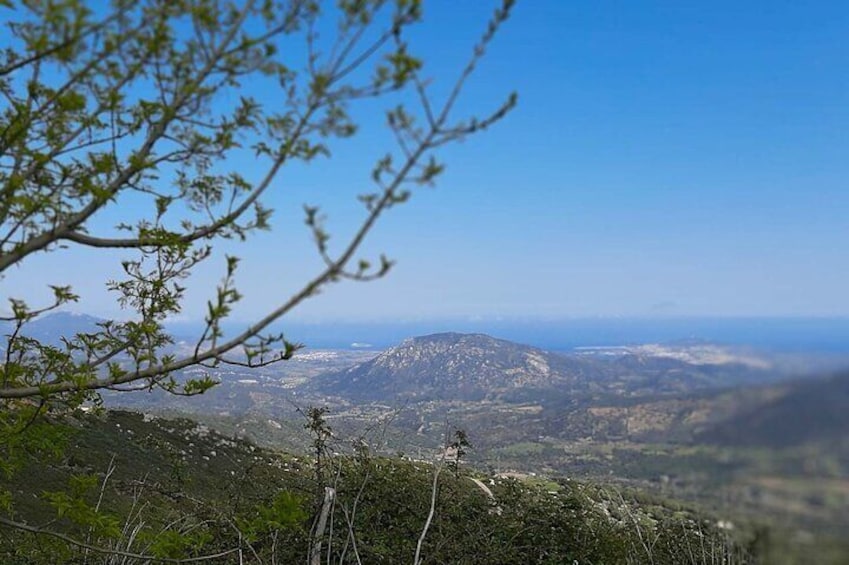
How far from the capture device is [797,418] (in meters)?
2.11

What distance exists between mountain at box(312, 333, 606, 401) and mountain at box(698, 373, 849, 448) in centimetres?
2436

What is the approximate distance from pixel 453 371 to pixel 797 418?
6039 centimetres

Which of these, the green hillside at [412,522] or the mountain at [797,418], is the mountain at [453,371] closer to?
the green hillside at [412,522]

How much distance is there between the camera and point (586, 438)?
5.48 meters

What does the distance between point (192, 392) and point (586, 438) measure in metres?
3.36

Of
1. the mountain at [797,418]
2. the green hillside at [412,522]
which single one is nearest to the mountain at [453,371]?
the green hillside at [412,522]

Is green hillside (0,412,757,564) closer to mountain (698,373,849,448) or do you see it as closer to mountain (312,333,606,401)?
mountain (698,373,849,448)

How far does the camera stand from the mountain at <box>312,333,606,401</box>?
1403 inches

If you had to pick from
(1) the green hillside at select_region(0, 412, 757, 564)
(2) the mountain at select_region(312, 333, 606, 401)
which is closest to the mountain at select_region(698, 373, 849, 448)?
(1) the green hillside at select_region(0, 412, 757, 564)

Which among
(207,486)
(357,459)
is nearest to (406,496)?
(357,459)

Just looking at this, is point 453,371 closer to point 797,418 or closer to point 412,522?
point 412,522

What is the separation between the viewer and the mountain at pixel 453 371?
3563 centimetres

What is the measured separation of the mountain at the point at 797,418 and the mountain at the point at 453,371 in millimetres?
24355

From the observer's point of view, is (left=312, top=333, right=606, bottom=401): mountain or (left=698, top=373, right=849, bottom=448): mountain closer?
(left=698, top=373, right=849, bottom=448): mountain
